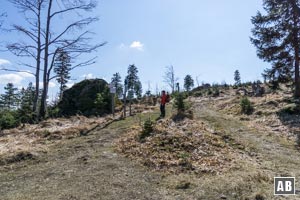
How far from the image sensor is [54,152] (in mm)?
10250

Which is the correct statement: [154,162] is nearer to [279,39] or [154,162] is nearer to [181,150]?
[181,150]

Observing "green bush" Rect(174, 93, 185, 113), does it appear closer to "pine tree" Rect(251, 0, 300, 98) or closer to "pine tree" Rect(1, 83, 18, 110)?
"pine tree" Rect(251, 0, 300, 98)

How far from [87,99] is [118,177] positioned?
538 inches

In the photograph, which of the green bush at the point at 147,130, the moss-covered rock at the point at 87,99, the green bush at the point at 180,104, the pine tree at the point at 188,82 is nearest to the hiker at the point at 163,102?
the green bush at the point at 180,104

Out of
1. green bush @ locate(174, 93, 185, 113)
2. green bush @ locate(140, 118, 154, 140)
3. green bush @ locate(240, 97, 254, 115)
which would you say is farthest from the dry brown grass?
green bush @ locate(240, 97, 254, 115)

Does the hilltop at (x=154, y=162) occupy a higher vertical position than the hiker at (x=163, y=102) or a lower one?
lower

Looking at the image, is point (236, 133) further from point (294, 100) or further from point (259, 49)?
point (259, 49)

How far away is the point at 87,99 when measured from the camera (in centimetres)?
2072

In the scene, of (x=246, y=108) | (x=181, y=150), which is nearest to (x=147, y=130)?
(x=181, y=150)

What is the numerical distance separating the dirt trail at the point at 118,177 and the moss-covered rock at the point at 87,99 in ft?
28.1

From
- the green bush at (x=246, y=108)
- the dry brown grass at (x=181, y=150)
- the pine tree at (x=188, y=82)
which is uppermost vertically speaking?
the pine tree at (x=188, y=82)

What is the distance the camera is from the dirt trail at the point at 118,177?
6520 millimetres

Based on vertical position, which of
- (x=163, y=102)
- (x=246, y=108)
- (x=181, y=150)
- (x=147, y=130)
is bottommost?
(x=181, y=150)

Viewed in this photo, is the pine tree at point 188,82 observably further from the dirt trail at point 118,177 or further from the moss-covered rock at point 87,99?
the dirt trail at point 118,177
